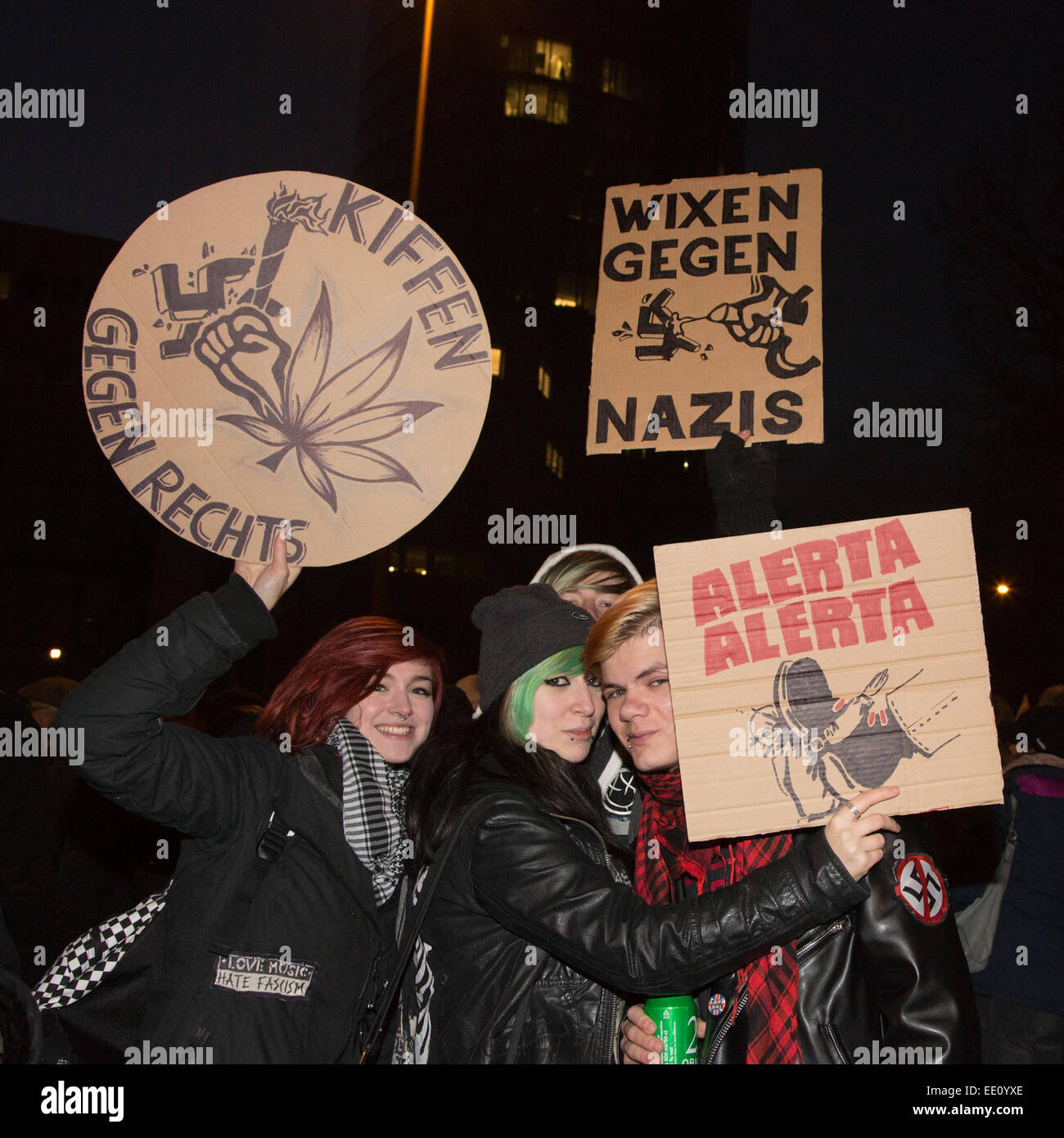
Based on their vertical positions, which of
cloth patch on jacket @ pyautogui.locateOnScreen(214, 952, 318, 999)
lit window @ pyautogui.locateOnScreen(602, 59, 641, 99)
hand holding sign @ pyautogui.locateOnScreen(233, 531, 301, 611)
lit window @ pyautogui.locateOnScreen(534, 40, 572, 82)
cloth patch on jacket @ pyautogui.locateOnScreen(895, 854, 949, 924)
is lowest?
cloth patch on jacket @ pyautogui.locateOnScreen(214, 952, 318, 999)

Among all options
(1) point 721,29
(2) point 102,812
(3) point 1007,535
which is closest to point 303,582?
(3) point 1007,535

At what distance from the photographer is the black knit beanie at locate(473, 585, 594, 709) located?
2.84m

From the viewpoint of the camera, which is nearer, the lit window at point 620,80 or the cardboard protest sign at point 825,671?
the cardboard protest sign at point 825,671

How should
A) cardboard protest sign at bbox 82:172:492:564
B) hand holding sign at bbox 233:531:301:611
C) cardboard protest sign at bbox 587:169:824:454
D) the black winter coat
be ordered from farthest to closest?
1. cardboard protest sign at bbox 587:169:824:454
2. cardboard protest sign at bbox 82:172:492:564
3. hand holding sign at bbox 233:531:301:611
4. the black winter coat

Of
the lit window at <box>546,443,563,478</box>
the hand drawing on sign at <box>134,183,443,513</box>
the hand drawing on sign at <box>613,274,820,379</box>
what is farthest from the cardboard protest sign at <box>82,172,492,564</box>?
the lit window at <box>546,443,563,478</box>

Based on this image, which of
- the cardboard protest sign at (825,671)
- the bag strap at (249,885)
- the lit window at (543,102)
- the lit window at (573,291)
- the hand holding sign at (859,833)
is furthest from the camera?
the lit window at (543,102)

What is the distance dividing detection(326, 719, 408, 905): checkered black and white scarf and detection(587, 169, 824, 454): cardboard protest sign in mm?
1444

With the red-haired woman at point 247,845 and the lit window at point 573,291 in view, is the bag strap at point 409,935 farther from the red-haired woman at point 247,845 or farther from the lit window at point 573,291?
the lit window at point 573,291

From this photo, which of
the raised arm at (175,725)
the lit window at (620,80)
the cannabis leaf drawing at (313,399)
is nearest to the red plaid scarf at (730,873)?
the raised arm at (175,725)

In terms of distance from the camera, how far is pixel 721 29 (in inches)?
2562

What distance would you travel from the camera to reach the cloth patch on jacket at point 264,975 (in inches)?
96.5

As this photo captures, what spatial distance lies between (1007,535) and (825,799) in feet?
62.0

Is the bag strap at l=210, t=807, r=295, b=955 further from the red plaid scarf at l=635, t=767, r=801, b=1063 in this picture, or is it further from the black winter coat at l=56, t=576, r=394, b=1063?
the red plaid scarf at l=635, t=767, r=801, b=1063

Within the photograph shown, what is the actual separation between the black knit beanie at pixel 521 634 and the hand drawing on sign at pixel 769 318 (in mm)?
1310
